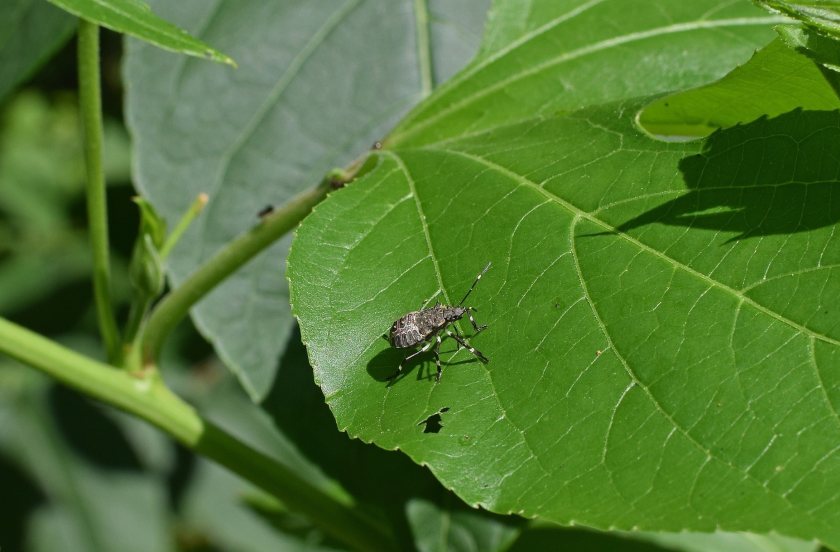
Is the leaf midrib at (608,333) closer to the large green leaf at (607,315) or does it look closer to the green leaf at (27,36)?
the large green leaf at (607,315)

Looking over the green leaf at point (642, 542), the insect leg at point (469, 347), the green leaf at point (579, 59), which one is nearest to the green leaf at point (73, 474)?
the green leaf at point (642, 542)

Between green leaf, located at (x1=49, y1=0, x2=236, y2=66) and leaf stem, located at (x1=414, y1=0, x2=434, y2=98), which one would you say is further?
leaf stem, located at (x1=414, y1=0, x2=434, y2=98)

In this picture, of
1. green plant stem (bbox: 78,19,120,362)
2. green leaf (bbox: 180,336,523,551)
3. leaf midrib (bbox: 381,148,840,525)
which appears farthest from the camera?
green leaf (bbox: 180,336,523,551)

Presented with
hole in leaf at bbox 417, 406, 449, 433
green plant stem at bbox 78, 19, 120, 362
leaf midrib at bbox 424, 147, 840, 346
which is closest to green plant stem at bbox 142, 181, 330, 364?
green plant stem at bbox 78, 19, 120, 362

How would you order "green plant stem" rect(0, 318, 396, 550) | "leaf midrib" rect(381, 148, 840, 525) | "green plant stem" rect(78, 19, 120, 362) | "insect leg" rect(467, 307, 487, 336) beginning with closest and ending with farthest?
"leaf midrib" rect(381, 148, 840, 525), "insect leg" rect(467, 307, 487, 336), "green plant stem" rect(78, 19, 120, 362), "green plant stem" rect(0, 318, 396, 550)

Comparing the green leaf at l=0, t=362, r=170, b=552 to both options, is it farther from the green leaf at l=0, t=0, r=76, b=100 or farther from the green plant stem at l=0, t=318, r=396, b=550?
the green plant stem at l=0, t=318, r=396, b=550

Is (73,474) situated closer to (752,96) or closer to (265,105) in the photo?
(265,105)
